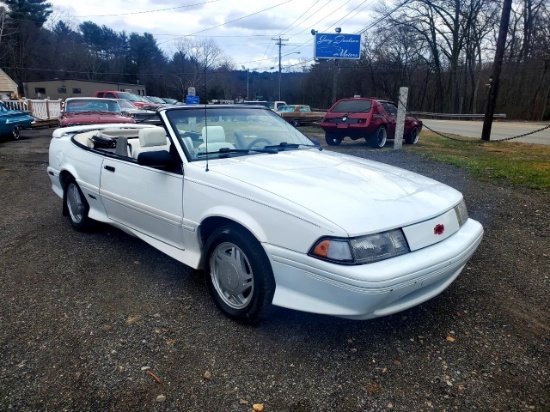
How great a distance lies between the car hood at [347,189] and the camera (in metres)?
2.35

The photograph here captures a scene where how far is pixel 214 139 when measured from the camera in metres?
3.42

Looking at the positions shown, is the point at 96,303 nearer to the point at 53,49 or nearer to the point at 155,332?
the point at 155,332

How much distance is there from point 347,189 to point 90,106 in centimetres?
1220

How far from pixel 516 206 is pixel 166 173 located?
16.1ft

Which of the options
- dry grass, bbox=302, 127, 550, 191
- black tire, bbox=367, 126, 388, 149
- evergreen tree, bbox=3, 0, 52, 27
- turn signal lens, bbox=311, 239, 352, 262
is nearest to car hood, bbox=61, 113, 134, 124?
dry grass, bbox=302, 127, 550, 191

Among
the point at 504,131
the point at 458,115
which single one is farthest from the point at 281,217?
the point at 458,115

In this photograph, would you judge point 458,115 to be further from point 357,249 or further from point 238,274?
point 357,249

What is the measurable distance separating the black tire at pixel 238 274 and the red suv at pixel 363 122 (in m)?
10.4

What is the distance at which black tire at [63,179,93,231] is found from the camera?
4.50 metres

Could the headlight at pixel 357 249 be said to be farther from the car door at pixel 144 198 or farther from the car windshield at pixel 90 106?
the car windshield at pixel 90 106

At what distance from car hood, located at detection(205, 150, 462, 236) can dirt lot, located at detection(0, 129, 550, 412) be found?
809mm

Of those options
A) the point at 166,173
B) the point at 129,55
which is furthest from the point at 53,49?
the point at 166,173

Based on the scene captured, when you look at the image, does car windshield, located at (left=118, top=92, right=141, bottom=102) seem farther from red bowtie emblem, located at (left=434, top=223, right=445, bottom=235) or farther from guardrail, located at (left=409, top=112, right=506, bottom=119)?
red bowtie emblem, located at (left=434, top=223, right=445, bottom=235)

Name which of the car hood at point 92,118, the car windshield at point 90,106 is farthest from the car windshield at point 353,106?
the car windshield at point 90,106
